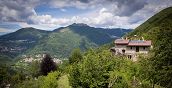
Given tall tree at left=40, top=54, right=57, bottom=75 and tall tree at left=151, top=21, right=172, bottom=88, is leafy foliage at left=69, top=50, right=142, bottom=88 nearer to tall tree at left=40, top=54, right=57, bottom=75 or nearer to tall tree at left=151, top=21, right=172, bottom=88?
tall tree at left=151, top=21, right=172, bottom=88

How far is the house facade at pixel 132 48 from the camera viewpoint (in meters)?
92.6

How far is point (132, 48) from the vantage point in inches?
3720

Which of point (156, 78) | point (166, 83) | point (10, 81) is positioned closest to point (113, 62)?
point (156, 78)

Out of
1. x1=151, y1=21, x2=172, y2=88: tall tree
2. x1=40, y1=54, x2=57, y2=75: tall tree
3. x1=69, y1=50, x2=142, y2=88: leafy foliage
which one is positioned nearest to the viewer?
x1=151, y1=21, x2=172, y2=88: tall tree

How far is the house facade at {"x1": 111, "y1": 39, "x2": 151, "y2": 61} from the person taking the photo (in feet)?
304

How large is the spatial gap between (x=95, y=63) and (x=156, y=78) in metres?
16.8

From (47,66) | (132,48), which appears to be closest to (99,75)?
(132,48)

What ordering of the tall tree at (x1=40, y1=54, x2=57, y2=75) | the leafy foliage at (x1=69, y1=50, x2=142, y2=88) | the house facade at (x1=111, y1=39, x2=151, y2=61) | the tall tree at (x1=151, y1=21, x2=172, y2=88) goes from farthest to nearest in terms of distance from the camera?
1. the tall tree at (x1=40, y1=54, x2=57, y2=75)
2. the house facade at (x1=111, y1=39, x2=151, y2=61)
3. the leafy foliage at (x1=69, y1=50, x2=142, y2=88)
4. the tall tree at (x1=151, y1=21, x2=172, y2=88)

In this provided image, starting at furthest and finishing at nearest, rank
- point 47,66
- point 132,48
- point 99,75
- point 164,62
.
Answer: point 47,66 < point 132,48 < point 99,75 < point 164,62

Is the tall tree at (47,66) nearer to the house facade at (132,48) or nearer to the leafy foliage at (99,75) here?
the house facade at (132,48)

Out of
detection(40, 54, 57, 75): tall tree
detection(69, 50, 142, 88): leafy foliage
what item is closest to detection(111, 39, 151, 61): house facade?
detection(69, 50, 142, 88): leafy foliage

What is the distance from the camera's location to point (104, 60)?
57.0 metres

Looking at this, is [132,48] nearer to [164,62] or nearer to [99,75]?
[99,75]

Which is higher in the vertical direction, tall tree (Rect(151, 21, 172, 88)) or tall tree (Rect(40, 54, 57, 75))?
tall tree (Rect(151, 21, 172, 88))
